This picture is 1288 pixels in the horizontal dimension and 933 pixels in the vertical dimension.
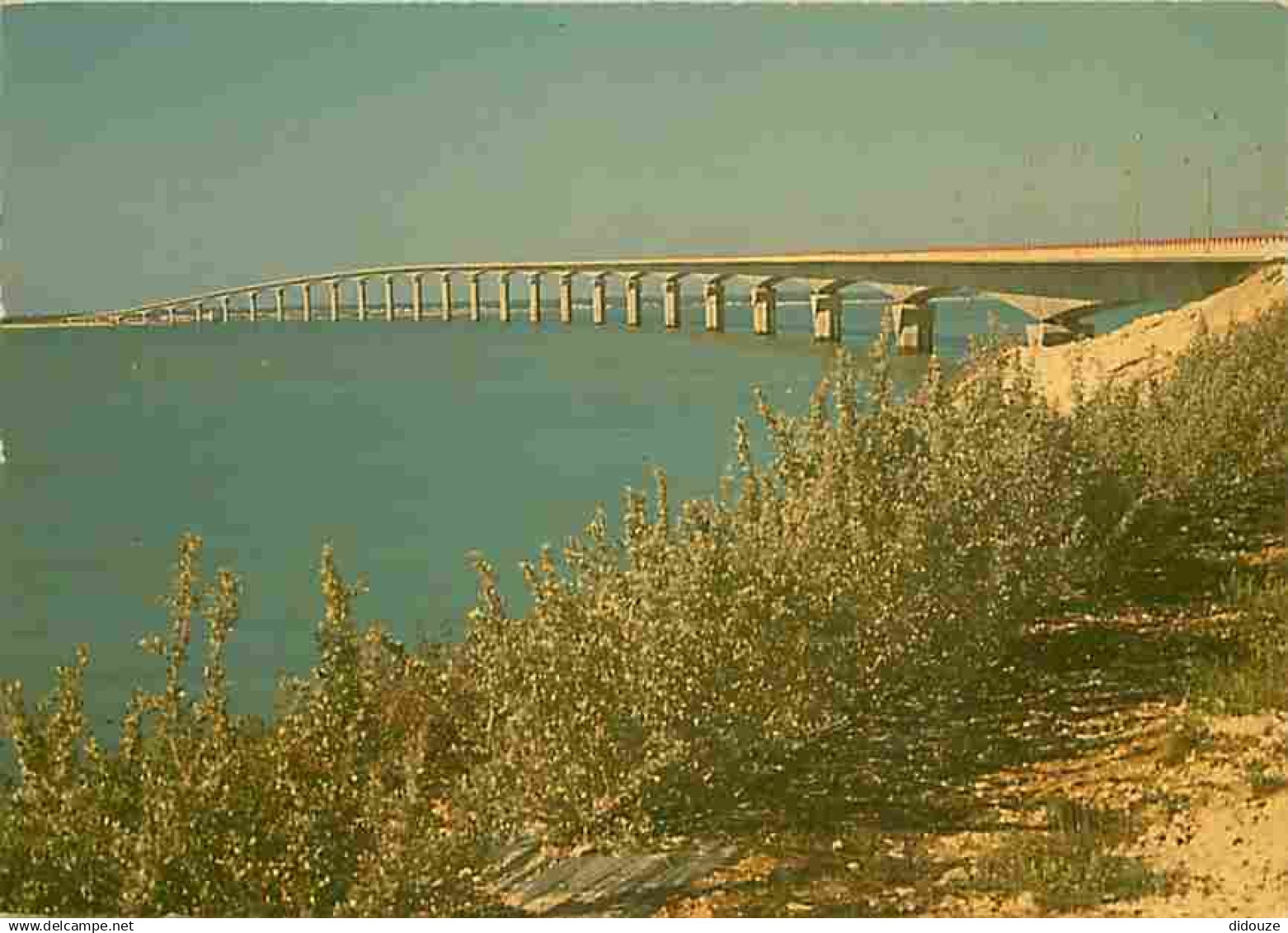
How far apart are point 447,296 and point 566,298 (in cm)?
56

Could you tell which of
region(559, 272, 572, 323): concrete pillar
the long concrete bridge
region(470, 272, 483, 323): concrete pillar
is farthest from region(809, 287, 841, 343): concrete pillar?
region(470, 272, 483, 323): concrete pillar

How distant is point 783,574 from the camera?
3.87 m

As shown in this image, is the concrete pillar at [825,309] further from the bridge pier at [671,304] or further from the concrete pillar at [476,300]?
the concrete pillar at [476,300]

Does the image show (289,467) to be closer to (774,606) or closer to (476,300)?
(476,300)

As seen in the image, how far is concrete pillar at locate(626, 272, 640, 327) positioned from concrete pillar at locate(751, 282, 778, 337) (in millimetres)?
552

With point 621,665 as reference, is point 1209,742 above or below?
below

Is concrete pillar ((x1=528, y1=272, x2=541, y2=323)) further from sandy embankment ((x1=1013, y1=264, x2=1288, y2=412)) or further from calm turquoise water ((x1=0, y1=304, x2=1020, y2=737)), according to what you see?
sandy embankment ((x1=1013, y1=264, x2=1288, y2=412))

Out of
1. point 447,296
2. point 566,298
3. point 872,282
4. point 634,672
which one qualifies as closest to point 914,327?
point 872,282


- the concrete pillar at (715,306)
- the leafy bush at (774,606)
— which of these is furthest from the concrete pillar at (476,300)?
the leafy bush at (774,606)

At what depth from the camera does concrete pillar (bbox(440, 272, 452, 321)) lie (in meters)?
5.95

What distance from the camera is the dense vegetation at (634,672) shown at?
10.4ft
